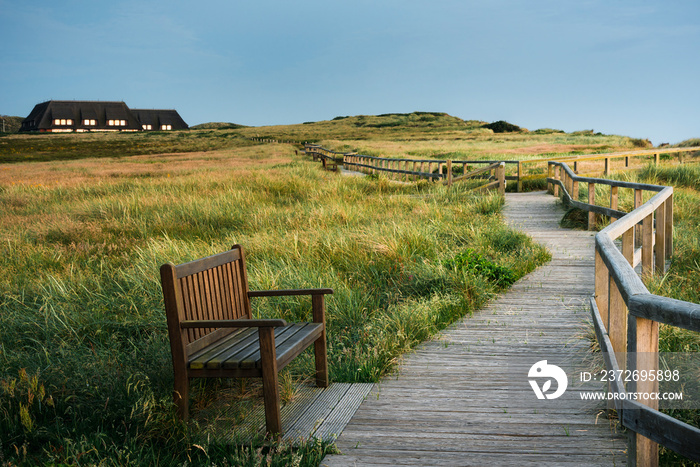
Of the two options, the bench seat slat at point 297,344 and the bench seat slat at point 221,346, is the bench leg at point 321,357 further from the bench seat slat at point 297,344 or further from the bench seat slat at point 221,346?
the bench seat slat at point 221,346

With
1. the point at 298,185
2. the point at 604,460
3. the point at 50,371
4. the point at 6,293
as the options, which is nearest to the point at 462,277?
the point at 604,460

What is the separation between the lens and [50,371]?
400cm

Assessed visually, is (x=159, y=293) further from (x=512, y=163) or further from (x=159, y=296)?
(x=512, y=163)

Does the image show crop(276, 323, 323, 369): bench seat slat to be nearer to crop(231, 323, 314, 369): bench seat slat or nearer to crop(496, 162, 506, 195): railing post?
crop(231, 323, 314, 369): bench seat slat

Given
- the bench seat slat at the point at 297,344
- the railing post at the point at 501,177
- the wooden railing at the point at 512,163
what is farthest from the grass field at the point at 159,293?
the wooden railing at the point at 512,163

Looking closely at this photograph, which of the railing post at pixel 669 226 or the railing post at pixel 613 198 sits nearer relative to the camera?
the railing post at pixel 669 226

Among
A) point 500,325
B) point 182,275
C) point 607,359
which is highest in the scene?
point 182,275

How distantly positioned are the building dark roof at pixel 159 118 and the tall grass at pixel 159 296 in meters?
123

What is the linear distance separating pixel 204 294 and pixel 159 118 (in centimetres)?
13474

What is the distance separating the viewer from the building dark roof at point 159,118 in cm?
12675

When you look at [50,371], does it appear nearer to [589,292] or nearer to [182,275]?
[182,275]

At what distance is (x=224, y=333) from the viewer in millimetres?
3877

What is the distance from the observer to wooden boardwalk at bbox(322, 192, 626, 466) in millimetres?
2957

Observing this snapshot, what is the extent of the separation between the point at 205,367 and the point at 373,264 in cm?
379
